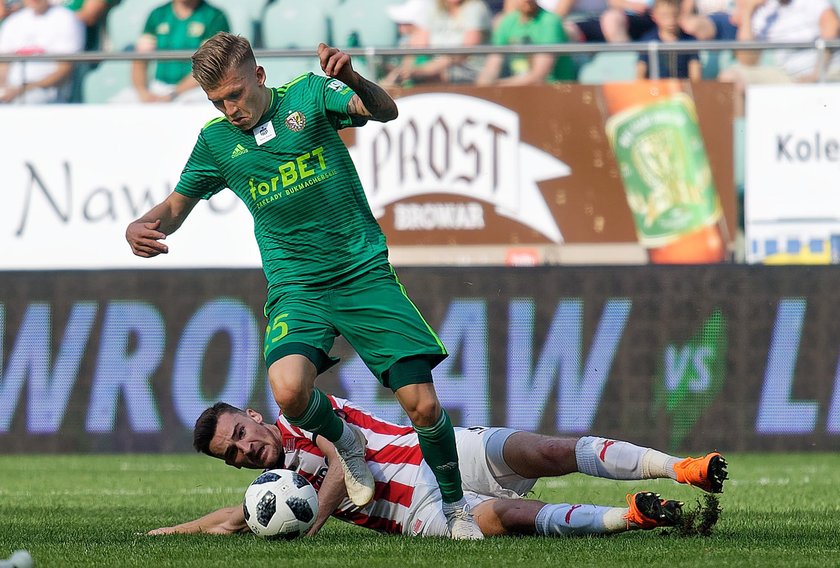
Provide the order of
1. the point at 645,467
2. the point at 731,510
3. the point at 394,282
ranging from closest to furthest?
1. the point at 645,467
2. the point at 394,282
3. the point at 731,510

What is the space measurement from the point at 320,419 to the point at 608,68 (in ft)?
22.8

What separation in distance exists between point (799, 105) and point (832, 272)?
1.43 m

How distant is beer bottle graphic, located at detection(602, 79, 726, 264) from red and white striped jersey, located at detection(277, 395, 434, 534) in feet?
18.8

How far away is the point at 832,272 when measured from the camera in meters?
11.7

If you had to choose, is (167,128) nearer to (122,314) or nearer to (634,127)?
(122,314)

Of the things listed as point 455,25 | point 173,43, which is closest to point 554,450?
point 455,25

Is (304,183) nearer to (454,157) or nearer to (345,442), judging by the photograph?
(345,442)

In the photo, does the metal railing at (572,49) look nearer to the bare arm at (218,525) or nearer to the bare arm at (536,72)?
the bare arm at (536,72)

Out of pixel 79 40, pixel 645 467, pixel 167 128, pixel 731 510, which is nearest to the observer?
pixel 645 467

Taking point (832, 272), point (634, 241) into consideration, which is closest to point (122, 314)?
point (634, 241)

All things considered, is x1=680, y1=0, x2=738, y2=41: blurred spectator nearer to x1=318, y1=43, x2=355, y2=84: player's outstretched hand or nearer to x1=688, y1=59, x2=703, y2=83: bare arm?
x1=688, y1=59, x2=703, y2=83: bare arm

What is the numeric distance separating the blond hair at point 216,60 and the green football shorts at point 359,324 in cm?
101

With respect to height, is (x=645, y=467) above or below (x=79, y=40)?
below

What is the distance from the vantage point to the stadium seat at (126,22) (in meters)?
13.7
